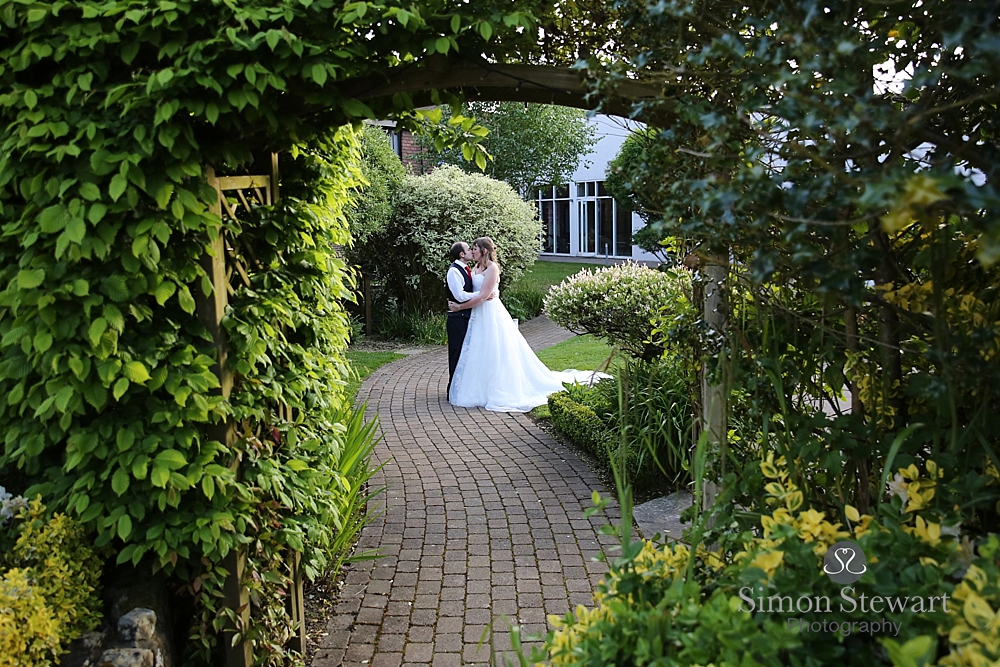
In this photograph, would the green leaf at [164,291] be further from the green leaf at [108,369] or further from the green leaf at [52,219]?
the green leaf at [52,219]

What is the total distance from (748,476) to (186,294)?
2.10 m

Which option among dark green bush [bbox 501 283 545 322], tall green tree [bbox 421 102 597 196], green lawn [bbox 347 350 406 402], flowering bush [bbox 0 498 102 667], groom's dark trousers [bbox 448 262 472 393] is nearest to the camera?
flowering bush [bbox 0 498 102 667]

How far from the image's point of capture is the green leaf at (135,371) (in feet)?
9.59

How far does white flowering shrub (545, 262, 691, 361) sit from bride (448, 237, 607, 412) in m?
1.31

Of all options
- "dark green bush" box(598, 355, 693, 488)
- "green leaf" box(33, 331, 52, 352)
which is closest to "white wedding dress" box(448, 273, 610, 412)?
"dark green bush" box(598, 355, 693, 488)

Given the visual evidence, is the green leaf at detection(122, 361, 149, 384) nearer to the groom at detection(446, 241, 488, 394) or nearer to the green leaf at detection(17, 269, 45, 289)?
the green leaf at detection(17, 269, 45, 289)

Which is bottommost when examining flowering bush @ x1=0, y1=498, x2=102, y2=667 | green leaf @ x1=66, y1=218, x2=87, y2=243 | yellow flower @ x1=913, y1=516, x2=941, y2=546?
flowering bush @ x1=0, y1=498, x2=102, y2=667

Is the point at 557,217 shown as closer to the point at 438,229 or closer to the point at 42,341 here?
the point at 438,229

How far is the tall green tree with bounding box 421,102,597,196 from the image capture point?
2138 centimetres

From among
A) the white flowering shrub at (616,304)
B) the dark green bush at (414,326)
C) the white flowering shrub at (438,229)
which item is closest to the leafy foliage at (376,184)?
the white flowering shrub at (438,229)

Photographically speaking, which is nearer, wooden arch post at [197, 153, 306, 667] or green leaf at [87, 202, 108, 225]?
green leaf at [87, 202, 108, 225]

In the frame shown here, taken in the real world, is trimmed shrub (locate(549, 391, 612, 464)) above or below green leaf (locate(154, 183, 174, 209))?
below

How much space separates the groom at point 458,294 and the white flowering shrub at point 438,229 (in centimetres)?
432

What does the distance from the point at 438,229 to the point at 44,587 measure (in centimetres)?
1211
